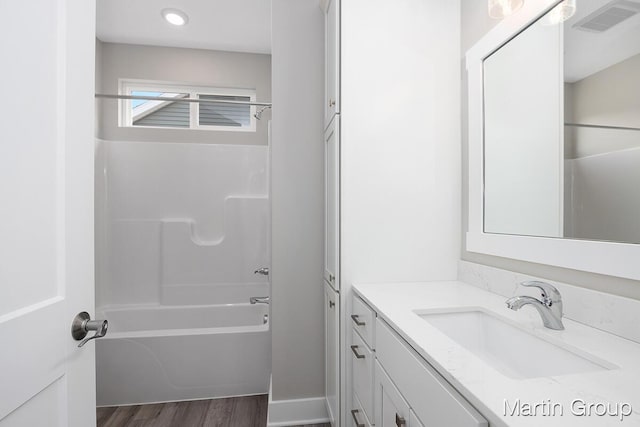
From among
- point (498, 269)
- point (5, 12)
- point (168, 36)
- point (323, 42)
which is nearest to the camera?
point (5, 12)

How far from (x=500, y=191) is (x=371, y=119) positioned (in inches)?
24.4

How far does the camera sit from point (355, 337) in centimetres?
129

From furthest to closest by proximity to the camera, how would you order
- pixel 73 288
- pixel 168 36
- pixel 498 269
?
pixel 168 36 < pixel 498 269 < pixel 73 288

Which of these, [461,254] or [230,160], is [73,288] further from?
[230,160]

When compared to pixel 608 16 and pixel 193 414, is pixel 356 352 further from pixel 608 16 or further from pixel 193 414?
pixel 608 16

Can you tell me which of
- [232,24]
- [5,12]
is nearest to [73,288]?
[5,12]

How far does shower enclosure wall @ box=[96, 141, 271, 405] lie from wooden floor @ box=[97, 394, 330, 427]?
1.75 ft

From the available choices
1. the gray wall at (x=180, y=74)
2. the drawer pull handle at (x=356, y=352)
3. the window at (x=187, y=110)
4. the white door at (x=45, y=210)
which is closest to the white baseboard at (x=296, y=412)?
the drawer pull handle at (x=356, y=352)

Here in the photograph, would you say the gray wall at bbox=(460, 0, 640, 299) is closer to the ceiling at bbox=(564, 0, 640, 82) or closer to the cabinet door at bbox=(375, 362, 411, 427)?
the ceiling at bbox=(564, 0, 640, 82)

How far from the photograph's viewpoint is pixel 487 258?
130 centimetres

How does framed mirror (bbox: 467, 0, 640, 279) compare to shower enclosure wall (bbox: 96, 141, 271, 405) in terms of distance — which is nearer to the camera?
framed mirror (bbox: 467, 0, 640, 279)

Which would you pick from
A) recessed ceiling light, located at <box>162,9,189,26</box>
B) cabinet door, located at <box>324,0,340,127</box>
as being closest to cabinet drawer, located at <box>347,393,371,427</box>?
cabinet door, located at <box>324,0,340,127</box>

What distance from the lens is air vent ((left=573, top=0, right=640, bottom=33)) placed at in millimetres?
782

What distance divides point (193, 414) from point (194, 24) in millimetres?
2781
